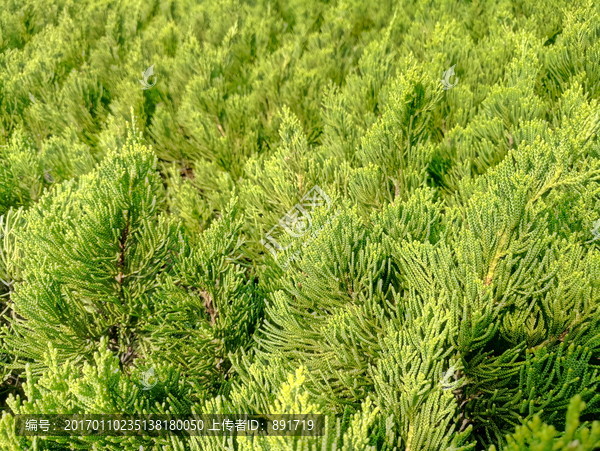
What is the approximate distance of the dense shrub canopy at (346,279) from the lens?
86 cm

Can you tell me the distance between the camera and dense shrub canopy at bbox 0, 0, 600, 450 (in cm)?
86

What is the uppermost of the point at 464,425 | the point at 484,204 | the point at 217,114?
the point at 484,204

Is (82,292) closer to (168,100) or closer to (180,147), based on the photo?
(180,147)

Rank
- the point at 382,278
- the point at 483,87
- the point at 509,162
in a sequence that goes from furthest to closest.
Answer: the point at 483,87, the point at 382,278, the point at 509,162

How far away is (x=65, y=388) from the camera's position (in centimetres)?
88

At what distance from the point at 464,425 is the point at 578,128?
79 cm

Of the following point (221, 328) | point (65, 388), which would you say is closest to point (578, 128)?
point (221, 328)

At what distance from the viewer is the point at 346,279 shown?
3.51 ft
